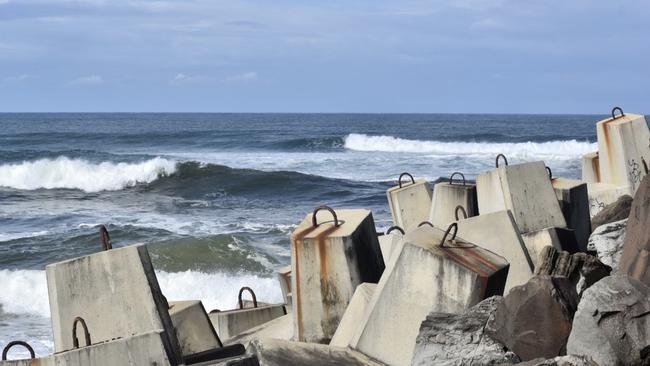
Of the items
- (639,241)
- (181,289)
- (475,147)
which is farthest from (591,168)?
(475,147)

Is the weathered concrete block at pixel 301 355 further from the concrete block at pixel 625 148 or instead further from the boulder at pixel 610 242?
the concrete block at pixel 625 148

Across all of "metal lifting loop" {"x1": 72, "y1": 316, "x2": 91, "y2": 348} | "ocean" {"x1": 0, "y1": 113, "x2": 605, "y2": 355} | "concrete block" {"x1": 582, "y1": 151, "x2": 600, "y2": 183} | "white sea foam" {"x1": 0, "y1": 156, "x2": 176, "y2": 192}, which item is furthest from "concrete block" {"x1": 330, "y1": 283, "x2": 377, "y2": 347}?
"white sea foam" {"x1": 0, "y1": 156, "x2": 176, "y2": 192}

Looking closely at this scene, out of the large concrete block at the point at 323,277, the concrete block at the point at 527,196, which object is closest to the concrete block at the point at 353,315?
the large concrete block at the point at 323,277

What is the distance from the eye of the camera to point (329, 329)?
529 cm

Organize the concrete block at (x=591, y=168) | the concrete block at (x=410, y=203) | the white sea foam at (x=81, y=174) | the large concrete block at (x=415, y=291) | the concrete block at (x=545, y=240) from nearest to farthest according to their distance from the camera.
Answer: the large concrete block at (x=415, y=291)
the concrete block at (x=545, y=240)
the concrete block at (x=410, y=203)
the concrete block at (x=591, y=168)
the white sea foam at (x=81, y=174)

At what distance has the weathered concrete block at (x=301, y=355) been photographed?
14.3ft

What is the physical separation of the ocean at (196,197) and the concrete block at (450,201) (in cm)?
320

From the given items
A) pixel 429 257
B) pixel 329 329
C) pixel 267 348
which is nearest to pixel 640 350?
pixel 429 257

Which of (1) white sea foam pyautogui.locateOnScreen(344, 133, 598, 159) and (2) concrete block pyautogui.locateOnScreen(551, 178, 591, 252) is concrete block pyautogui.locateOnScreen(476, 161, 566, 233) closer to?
(2) concrete block pyautogui.locateOnScreen(551, 178, 591, 252)

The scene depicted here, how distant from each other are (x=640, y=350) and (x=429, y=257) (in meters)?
1.11

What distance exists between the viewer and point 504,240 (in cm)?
559

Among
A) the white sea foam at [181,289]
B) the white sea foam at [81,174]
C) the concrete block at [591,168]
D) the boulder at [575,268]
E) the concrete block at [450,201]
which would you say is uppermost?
the white sea foam at [81,174]

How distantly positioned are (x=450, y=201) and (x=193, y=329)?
2636 millimetres

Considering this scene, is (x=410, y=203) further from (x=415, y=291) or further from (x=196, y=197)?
(x=196, y=197)
